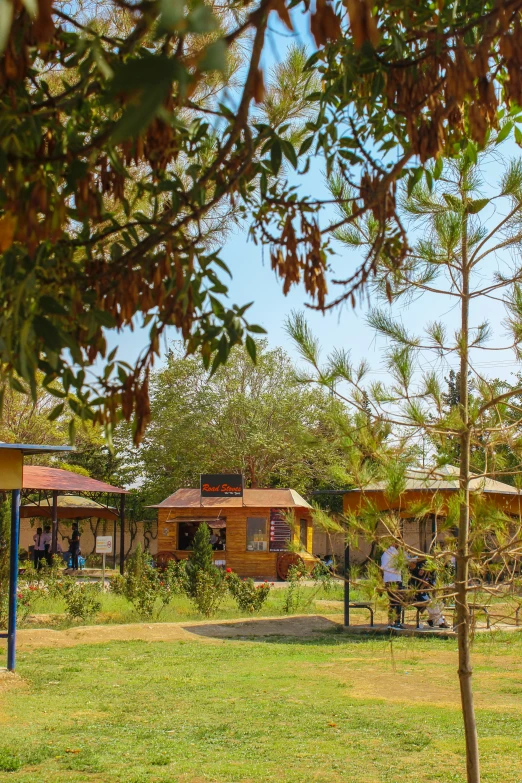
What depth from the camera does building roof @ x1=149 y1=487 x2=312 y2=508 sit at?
74.6 ft

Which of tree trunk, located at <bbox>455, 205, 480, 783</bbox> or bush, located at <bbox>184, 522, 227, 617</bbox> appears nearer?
tree trunk, located at <bbox>455, 205, 480, 783</bbox>

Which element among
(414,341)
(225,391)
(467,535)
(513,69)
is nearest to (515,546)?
(467,535)

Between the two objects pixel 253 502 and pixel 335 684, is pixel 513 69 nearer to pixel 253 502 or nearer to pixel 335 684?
pixel 335 684

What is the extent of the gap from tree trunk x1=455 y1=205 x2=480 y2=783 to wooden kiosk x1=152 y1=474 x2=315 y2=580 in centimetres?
1774

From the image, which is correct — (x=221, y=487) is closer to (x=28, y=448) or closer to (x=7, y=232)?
(x=28, y=448)

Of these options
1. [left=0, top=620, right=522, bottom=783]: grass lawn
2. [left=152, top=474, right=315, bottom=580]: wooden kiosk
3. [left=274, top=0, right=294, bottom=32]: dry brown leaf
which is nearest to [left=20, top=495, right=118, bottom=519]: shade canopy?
[left=152, top=474, right=315, bottom=580]: wooden kiosk

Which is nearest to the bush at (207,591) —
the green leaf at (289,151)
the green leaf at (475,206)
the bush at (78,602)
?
the bush at (78,602)

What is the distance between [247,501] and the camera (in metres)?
23.0

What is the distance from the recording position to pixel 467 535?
4.66 m

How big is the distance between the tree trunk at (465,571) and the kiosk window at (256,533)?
60.7ft

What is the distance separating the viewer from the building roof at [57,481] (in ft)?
54.9

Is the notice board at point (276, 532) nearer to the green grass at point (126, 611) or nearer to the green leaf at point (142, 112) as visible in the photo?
the green grass at point (126, 611)

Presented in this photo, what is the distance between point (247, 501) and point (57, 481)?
7.00 metres

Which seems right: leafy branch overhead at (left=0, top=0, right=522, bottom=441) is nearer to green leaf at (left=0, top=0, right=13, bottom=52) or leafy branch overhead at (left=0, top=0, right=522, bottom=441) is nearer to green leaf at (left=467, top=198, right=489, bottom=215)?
green leaf at (left=0, top=0, right=13, bottom=52)
